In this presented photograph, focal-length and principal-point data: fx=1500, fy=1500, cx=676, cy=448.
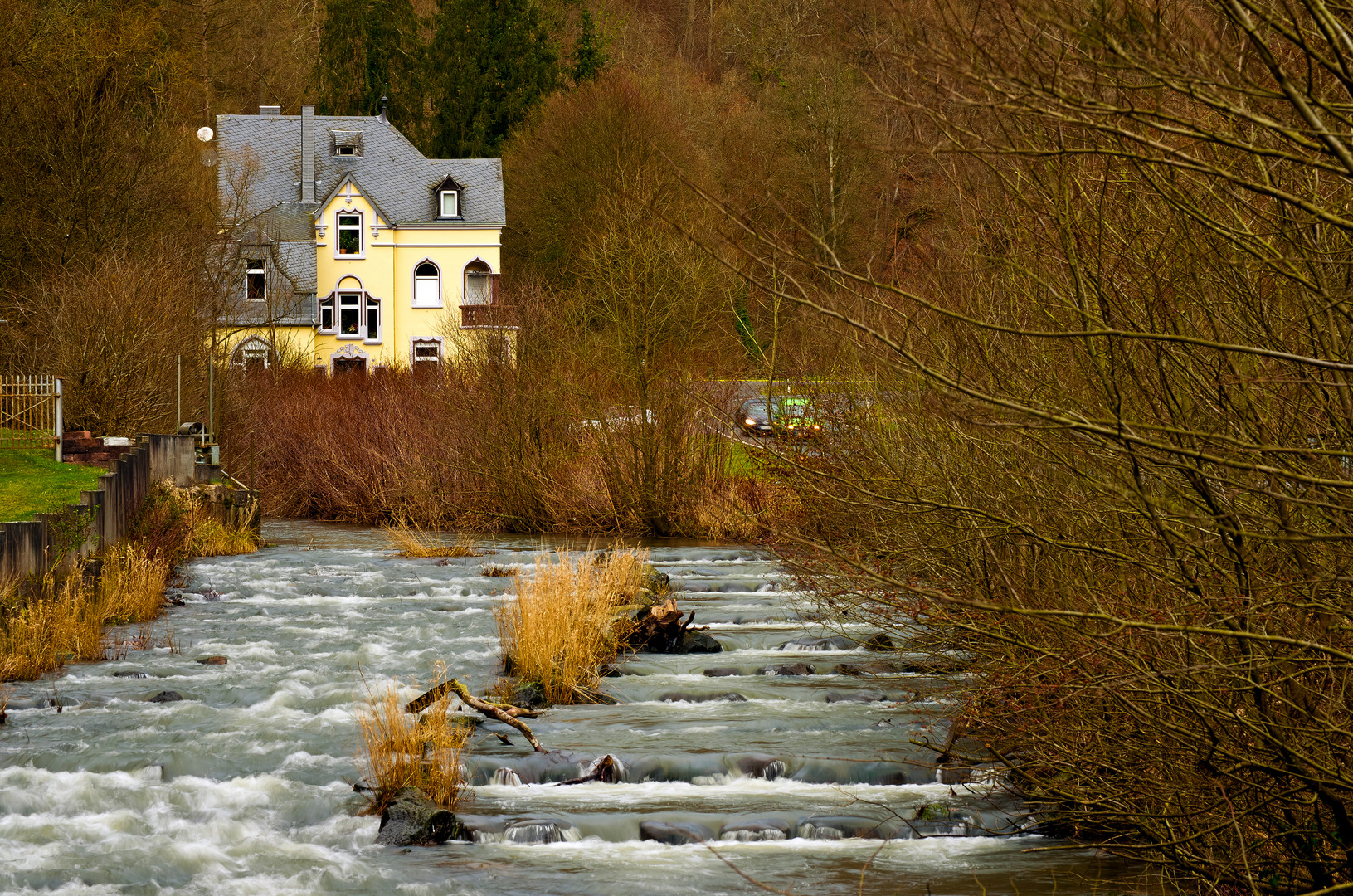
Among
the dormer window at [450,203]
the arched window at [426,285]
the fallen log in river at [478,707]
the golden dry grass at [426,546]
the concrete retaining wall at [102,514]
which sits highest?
the dormer window at [450,203]

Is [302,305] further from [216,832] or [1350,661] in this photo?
[1350,661]

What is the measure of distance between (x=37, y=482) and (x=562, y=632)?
898 cm

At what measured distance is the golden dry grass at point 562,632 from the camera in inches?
480

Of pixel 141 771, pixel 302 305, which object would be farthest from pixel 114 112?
pixel 141 771

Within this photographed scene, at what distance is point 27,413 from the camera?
22.3 meters

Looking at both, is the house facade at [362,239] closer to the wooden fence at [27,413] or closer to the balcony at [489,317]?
the balcony at [489,317]

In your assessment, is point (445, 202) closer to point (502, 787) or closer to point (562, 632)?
point (562, 632)

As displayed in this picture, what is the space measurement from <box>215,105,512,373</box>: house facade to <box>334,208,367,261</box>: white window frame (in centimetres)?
4

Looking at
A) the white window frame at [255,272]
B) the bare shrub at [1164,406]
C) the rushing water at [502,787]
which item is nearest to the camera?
the bare shrub at [1164,406]

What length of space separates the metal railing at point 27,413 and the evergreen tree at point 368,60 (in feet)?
128

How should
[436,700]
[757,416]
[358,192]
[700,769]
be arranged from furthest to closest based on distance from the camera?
1. [358,192]
2. [757,416]
3. [436,700]
4. [700,769]

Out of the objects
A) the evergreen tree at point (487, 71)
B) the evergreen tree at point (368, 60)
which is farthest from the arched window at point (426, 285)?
the evergreen tree at point (368, 60)

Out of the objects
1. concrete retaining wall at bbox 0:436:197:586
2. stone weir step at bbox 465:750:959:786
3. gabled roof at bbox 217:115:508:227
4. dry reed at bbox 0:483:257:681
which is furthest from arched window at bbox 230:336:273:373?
stone weir step at bbox 465:750:959:786

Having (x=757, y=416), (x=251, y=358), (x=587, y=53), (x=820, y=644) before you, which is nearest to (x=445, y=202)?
(x=587, y=53)
